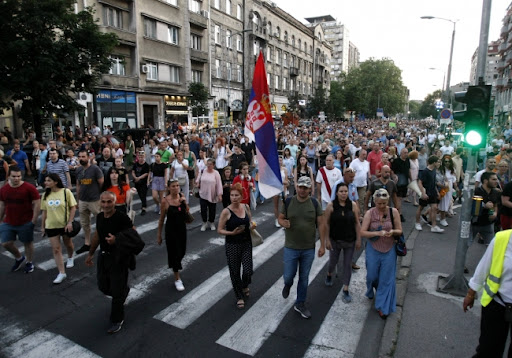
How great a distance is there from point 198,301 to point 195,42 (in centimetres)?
3266

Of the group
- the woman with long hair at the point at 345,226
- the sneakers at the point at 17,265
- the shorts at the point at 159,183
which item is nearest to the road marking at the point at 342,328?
the woman with long hair at the point at 345,226

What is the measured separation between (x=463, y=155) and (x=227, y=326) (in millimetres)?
9790

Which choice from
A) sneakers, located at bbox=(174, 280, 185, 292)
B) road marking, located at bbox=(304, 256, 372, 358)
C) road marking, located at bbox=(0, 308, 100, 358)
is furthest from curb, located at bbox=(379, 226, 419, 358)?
road marking, located at bbox=(0, 308, 100, 358)

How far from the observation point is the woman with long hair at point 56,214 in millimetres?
5816

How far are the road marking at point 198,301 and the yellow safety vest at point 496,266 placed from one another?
3.41 metres

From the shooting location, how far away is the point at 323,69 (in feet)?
242

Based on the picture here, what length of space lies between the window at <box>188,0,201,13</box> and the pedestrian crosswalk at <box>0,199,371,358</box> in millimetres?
30221

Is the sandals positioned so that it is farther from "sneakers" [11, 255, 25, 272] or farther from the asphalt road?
"sneakers" [11, 255, 25, 272]

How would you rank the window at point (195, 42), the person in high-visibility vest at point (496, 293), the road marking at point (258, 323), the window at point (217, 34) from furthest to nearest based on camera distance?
the window at point (217, 34), the window at point (195, 42), the road marking at point (258, 323), the person in high-visibility vest at point (496, 293)

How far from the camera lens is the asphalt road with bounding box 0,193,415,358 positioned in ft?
13.9

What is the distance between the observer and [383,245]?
493 cm

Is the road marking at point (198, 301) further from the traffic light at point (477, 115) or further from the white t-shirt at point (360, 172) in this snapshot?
the traffic light at point (477, 115)

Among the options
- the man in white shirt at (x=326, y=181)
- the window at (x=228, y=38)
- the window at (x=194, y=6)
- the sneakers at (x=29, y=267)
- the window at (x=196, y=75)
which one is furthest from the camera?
the window at (x=228, y=38)

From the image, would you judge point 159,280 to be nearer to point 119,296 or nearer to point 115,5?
point 119,296
